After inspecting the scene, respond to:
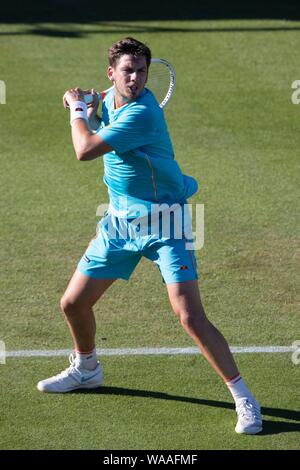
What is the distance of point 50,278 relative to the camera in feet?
29.8

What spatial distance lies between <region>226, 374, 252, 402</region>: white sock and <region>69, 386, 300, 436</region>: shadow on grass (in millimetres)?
242

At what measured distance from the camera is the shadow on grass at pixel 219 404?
6867mm

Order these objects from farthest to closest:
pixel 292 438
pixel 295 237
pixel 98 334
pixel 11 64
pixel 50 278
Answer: pixel 11 64, pixel 295 237, pixel 50 278, pixel 98 334, pixel 292 438

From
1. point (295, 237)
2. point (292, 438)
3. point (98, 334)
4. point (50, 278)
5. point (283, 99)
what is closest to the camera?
point (292, 438)

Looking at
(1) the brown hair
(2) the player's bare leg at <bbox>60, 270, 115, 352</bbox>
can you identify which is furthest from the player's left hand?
(2) the player's bare leg at <bbox>60, 270, 115, 352</bbox>

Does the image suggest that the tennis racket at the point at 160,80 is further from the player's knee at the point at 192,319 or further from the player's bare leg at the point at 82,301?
the player's knee at the point at 192,319

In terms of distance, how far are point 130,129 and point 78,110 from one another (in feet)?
1.26

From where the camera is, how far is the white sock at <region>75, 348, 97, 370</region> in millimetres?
7352

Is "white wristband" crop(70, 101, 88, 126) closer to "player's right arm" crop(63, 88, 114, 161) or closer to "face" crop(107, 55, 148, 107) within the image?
"player's right arm" crop(63, 88, 114, 161)

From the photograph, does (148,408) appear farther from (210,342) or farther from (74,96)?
(74,96)

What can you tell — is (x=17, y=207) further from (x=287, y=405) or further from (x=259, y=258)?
(x=287, y=405)

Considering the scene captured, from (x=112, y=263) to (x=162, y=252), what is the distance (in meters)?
0.37

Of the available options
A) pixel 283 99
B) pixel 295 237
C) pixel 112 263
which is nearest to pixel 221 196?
A: pixel 295 237

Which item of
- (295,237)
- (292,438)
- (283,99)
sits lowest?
(292,438)
